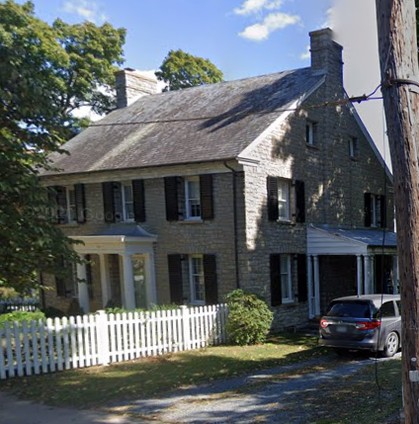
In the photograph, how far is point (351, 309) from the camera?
12.5 m

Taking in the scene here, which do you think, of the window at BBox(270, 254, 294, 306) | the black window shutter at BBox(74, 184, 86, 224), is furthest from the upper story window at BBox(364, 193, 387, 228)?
the black window shutter at BBox(74, 184, 86, 224)

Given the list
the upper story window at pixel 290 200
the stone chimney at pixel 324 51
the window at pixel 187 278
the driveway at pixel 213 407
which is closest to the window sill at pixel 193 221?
the window at pixel 187 278

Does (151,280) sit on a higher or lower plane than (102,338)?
higher

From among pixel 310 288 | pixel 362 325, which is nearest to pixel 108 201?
pixel 310 288

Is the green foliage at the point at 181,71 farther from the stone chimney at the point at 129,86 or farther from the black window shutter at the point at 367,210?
the black window shutter at the point at 367,210

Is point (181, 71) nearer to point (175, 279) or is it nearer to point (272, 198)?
point (272, 198)

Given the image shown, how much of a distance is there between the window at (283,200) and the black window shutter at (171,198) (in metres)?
3.81

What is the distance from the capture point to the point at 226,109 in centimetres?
1947

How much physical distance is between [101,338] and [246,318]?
14.7 feet

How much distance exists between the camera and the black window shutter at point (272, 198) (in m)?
17.0

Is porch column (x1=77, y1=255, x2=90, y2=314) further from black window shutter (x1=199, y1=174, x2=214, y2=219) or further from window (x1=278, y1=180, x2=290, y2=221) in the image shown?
window (x1=278, y1=180, x2=290, y2=221)

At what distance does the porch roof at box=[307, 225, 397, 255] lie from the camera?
57.9 ft

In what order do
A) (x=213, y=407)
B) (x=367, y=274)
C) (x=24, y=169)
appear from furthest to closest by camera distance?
(x=367, y=274) < (x=24, y=169) < (x=213, y=407)

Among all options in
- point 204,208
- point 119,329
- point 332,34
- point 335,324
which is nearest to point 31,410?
point 119,329
